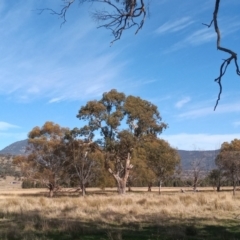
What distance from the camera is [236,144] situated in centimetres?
6406

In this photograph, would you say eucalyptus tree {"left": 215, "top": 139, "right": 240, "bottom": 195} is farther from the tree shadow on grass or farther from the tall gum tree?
the tree shadow on grass

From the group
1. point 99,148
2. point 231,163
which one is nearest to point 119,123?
point 99,148

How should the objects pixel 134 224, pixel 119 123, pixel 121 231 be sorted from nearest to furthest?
pixel 121 231
pixel 134 224
pixel 119 123

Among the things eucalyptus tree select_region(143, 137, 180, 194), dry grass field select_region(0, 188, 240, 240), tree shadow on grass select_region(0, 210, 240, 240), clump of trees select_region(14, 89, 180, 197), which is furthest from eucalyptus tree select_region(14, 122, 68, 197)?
tree shadow on grass select_region(0, 210, 240, 240)

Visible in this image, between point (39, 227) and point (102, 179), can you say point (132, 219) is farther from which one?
point (102, 179)

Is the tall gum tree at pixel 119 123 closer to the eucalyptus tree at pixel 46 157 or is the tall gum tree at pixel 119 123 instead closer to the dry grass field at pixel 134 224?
the eucalyptus tree at pixel 46 157

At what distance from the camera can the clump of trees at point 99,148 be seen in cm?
4100

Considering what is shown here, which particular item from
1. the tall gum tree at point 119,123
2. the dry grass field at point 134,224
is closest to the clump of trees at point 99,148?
the tall gum tree at point 119,123

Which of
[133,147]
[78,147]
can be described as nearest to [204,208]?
[133,147]

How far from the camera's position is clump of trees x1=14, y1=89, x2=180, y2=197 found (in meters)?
41.0

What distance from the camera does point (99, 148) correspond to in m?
42.8

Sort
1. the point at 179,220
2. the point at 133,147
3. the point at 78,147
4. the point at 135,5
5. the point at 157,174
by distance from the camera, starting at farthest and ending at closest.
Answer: the point at 157,174, the point at 78,147, the point at 133,147, the point at 179,220, the point at 135,5

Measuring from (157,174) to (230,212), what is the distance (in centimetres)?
3872

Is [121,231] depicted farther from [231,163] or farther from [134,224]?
[231,163]
